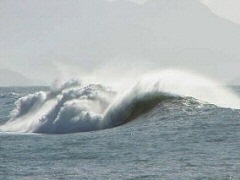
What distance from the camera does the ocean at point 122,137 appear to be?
70.5ft

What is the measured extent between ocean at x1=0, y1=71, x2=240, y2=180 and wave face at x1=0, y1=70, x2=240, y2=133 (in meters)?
0.07

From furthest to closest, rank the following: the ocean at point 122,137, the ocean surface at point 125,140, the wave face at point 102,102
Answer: the wave face at point 102,102, the ocean at point 122,137, the ocean surface at point 125,140

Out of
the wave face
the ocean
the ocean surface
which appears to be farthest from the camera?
the wave face

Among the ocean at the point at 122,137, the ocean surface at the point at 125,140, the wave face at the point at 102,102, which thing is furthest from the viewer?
the wave face at the point at 102,102

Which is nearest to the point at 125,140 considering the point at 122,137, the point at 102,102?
the point at 122,137

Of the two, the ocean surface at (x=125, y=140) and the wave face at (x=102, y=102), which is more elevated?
the wave face at (x=102, y=102)

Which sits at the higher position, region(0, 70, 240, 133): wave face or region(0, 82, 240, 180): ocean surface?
region(0, 70, 240, 133): wave face

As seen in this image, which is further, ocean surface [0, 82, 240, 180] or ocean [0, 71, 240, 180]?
ocean [0, 71, 240, 180]

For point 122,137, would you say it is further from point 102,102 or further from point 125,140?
point 102,102

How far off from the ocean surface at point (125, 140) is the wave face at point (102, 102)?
73 millimetres

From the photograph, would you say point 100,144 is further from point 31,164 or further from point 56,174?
point 56,174

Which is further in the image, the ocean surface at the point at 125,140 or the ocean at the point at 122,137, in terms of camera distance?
the ocean at the point at 122,137

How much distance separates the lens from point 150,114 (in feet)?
124

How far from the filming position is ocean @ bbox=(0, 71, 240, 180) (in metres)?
21.5
